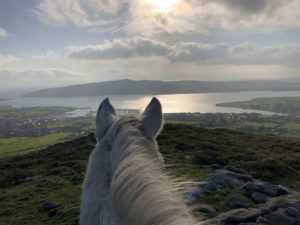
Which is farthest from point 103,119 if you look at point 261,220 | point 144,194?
point 261,220

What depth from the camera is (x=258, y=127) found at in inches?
2537

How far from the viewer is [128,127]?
7.46 ft

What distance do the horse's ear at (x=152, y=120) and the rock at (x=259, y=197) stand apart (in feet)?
33.9

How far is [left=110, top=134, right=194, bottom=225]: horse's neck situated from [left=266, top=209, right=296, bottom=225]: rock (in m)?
8.12

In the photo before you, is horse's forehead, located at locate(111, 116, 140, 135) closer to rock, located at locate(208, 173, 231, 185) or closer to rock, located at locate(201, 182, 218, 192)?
rock, located at locate(201, 182, 218, 192)

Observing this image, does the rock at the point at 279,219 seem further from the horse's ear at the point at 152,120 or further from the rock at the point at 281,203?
the horse's ear at the point at 152,120

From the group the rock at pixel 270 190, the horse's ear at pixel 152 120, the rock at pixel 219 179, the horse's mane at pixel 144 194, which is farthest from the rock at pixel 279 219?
the horse's mane at pixel 144 194

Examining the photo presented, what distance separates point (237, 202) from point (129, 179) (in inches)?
408

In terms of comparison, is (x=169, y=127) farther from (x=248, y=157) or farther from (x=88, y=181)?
(x=88, y=181)

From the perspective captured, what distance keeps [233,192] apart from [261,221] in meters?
3.57

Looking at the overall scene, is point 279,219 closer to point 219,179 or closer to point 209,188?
point 209,188

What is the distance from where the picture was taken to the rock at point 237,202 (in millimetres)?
11195

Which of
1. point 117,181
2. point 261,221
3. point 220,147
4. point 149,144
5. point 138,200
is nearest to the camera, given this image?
point 138,200

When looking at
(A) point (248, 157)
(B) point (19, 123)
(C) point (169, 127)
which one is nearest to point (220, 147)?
(A) point (248, 157)
